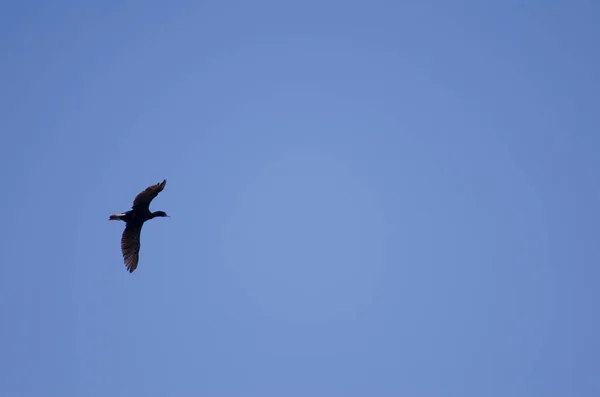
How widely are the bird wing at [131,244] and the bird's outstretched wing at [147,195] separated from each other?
5.96 ft

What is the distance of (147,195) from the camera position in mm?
46125

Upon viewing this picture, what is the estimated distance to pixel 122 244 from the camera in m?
49.1

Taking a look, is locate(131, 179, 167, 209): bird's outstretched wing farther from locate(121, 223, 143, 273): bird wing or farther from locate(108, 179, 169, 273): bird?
locate(121, 223, 143, 273): bird wing

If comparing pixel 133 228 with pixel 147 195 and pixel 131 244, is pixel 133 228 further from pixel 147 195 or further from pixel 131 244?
pixel 147 195

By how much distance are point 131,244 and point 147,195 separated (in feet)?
14.1

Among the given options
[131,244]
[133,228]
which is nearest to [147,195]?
[133,228]

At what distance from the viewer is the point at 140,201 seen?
154 ft

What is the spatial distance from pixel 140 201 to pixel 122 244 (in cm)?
343

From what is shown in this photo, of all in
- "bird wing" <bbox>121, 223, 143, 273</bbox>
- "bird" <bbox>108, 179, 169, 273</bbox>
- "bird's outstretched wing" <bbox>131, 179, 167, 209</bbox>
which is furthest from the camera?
"bird wing" <bbox>121, 223, 143, 273</bbox>

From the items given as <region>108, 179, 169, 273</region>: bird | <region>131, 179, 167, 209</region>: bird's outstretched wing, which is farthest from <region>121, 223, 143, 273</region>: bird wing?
<region>131, 179, 167, 209</region>: bird's outstretched wing

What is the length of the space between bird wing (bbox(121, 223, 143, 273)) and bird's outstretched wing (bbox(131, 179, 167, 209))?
1.82m

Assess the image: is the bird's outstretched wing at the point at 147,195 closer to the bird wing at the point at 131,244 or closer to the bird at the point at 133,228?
the bird at the point at 133,228

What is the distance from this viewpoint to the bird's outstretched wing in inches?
1777

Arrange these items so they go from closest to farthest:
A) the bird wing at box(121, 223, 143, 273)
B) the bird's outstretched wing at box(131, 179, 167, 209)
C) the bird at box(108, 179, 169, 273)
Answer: the bird's outstretched wing at box(131, 179, 167, 209), the bird at box(108, 179, 169, 273), the bird wing at box(121, 223, 143, 273)
